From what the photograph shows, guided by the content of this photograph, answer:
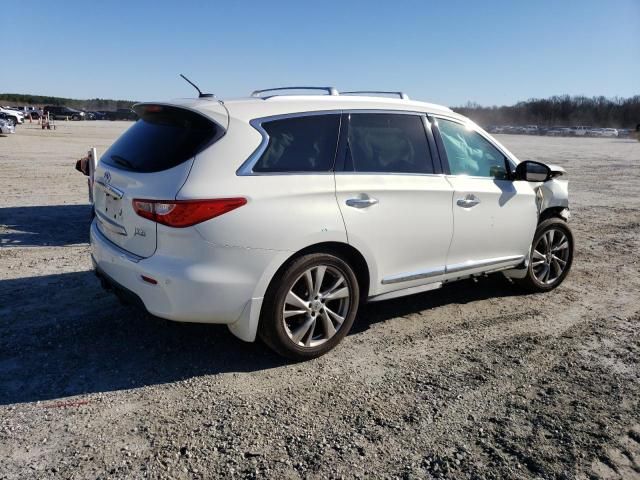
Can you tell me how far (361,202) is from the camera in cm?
396

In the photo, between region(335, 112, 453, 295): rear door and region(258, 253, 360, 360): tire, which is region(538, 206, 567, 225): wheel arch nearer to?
region(335, 112, 453, 295): rear door

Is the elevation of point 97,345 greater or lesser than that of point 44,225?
lesser

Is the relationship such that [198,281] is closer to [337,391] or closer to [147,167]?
[147,167]

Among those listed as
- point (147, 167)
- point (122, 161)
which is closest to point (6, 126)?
point (122, 161)

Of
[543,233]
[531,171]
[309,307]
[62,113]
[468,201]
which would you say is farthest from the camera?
[62,113]

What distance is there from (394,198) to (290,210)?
935 mm

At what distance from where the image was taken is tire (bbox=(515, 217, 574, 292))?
557 centimetres

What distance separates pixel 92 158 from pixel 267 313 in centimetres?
457

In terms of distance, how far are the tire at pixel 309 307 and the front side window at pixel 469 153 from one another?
57.8 inches

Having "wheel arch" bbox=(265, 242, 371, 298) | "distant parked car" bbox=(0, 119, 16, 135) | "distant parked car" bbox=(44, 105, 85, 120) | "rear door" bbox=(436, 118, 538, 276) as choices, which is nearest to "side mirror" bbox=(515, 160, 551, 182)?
"rear door" bbox=(436, 118, 538, 276)

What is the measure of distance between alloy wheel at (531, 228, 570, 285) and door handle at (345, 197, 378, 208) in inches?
92.6

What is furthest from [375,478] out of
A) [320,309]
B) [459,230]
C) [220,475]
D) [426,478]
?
[459,230]

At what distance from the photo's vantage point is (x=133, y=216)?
3572 mm

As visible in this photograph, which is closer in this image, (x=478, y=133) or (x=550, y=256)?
(x=478, y=133)
